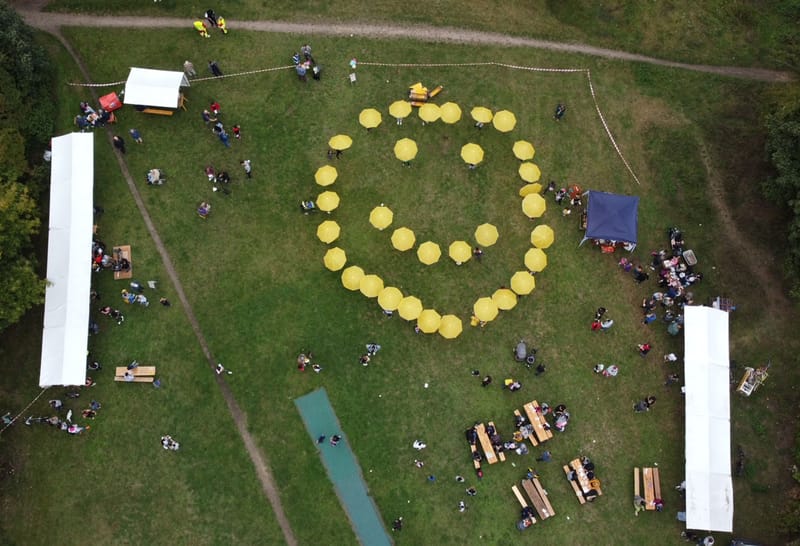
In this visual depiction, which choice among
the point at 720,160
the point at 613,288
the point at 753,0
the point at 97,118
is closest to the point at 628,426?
the point at 613,288

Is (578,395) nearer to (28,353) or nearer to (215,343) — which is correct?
(215,343)

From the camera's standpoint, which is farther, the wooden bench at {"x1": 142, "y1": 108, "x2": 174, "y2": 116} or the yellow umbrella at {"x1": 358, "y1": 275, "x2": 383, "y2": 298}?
the wooden bench at {"x1": 142, "y1": 108, "x2": 174, "y2": 116}

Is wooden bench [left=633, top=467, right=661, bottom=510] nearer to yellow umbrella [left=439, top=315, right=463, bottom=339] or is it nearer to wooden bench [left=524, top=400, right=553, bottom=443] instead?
wooden bench [left=524, top=400, right=553, bottom=443]

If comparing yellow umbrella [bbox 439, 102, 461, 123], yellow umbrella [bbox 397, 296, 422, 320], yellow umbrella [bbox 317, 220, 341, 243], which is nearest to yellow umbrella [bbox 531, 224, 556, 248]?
yellow umbrella [bbox 397, 296, 422, 320]

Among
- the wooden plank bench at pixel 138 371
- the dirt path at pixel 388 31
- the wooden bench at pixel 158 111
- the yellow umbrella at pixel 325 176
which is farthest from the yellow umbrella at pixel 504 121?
the wooden plank bench at pixel 138 371

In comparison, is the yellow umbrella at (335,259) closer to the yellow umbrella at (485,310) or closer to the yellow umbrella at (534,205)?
the yellow umbrella at (485,310)

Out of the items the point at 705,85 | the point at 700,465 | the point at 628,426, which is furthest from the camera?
the point at 705,85
